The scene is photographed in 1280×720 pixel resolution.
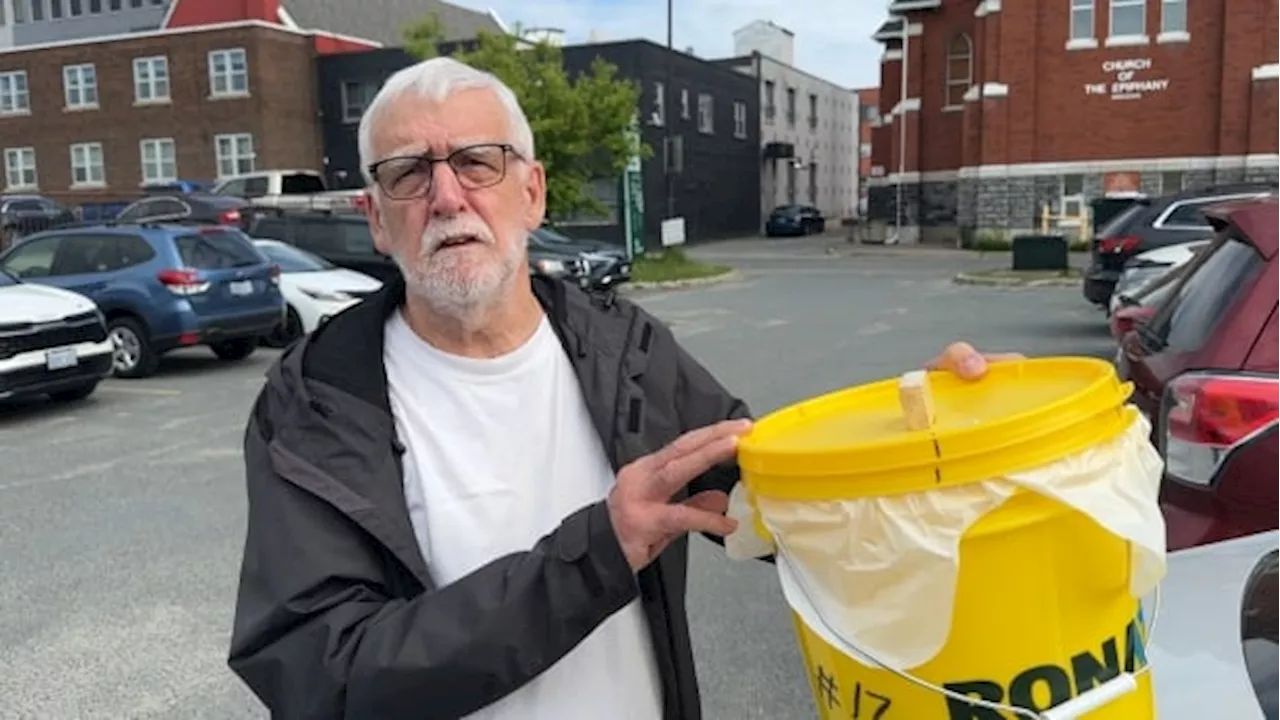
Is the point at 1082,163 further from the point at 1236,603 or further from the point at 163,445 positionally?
the point at 1236,603

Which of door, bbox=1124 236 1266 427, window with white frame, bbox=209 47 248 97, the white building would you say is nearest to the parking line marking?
door, bbox=1124 236 1266 427

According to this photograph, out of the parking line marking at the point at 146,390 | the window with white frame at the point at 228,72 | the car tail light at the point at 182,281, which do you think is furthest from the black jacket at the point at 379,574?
the window with white frame at the point at 228,72

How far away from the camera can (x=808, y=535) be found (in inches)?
54.1

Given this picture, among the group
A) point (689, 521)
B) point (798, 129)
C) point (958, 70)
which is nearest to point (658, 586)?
point (689, 521)

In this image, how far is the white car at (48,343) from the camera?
981 centimetres

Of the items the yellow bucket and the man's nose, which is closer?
the yellow bucket

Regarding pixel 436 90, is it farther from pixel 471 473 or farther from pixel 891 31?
pixel 891 31

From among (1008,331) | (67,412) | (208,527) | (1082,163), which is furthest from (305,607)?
(1082,163)

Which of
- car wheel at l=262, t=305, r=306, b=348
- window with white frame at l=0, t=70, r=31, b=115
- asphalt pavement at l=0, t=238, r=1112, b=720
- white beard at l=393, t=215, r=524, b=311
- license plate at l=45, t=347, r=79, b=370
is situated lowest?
asphalt pavement at l=0, t=238, r=1112, b=720

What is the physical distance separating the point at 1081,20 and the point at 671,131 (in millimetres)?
14362

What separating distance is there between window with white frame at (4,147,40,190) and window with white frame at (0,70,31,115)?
1.61 m

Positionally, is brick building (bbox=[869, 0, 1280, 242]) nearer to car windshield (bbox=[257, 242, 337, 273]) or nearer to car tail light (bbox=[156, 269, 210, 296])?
car windshield (bbox=[257, 242, 337, 273])

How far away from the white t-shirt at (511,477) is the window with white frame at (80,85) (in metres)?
50.4

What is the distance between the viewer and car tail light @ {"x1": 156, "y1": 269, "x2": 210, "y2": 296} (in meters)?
12.4
